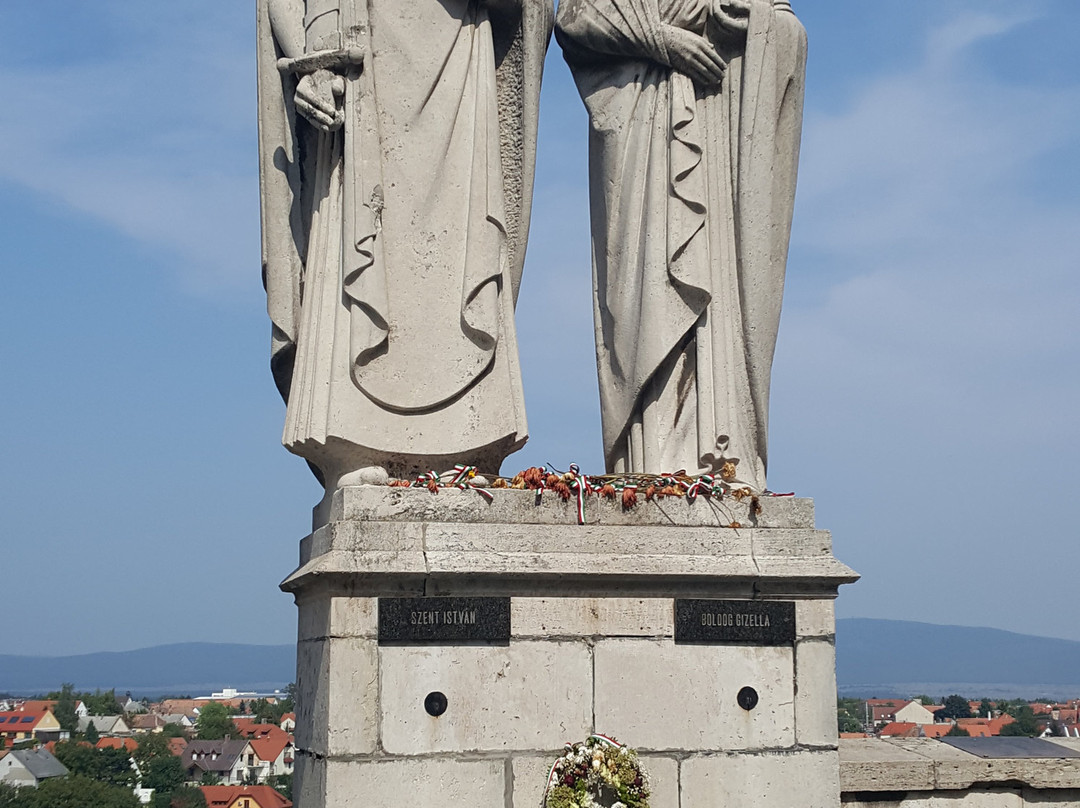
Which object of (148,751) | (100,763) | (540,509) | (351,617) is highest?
(540,509)

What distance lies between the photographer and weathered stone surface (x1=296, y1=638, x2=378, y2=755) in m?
6.80

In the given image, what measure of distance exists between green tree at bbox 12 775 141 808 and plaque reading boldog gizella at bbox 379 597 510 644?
57383mm

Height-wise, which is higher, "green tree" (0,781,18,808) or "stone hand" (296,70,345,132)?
"stone hand" (296,70,345,132)

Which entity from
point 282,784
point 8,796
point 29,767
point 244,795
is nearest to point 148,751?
point 29,767

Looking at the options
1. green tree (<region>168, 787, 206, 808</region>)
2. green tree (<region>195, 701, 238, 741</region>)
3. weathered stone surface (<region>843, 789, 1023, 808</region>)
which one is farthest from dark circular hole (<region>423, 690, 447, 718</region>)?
green tree (<region>195, 701, 238, 741</region>)

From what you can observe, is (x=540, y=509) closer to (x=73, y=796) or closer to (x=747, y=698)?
(x=747, y=698)

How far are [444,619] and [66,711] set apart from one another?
122944 millimetres

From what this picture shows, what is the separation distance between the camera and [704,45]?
8297 millimetres

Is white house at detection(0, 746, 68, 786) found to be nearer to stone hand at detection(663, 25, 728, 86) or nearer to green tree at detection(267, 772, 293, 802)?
green tree at detection(267, 772, 293, 802)

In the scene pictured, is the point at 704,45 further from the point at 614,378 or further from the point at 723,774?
the point at 723,774

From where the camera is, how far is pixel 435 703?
22.8ft

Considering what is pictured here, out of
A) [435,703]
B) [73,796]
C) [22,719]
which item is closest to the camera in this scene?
[435,703]

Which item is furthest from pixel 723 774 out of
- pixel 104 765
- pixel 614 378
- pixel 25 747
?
pixel 25 747

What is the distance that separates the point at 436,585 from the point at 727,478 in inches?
69.5
